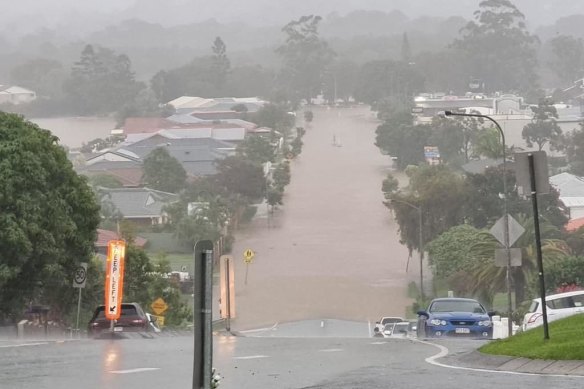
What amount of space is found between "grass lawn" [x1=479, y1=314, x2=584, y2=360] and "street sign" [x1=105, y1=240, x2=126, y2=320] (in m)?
14.0

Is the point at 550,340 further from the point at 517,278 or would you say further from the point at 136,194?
the point at 136,194

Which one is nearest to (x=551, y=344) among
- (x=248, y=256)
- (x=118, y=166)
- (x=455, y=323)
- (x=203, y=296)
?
(x=203, y=296)

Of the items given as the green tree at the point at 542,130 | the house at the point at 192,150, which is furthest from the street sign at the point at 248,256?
the green tree at the point at 542,130

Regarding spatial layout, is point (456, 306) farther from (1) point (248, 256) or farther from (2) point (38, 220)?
(1) point (248, 256)

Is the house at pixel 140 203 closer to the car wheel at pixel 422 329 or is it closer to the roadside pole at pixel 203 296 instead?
the car wheel at pixel 422 329

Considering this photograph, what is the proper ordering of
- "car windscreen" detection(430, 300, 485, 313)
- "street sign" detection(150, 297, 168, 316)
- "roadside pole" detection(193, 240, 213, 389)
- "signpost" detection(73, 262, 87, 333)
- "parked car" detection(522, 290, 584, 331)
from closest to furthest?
"roadside pole" detection(193, 240, 213, 389) → "parked car" detection(522, 290, 584, 331) → "car windscreen" detection(430, 300, 485, 313) → "signpost" detection(73, 262, 87, 333) → "street sign" detection(150, 297, 168, 316)

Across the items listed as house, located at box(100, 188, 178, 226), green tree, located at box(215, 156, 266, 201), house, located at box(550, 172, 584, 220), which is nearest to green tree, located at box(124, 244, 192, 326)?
house, located at box(550, 172, 584, 220)

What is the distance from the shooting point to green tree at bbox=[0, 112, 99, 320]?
4566 centimetres

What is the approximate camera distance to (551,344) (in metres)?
20.9

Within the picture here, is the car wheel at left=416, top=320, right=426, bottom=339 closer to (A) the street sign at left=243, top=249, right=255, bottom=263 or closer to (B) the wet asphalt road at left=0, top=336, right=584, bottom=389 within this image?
(B) the wet asphalt road at left=0, top=336, right=584, bottom=389

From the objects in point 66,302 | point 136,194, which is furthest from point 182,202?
point 66,302

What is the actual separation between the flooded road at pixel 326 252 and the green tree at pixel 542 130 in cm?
1783

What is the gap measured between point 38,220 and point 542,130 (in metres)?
135

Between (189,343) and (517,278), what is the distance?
4754 cm
